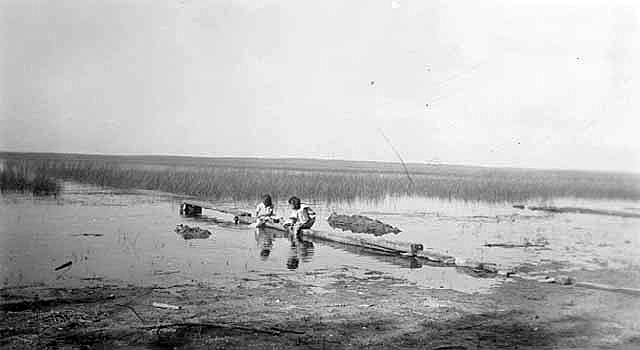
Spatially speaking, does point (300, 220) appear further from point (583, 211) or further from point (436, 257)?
point (583, 211)

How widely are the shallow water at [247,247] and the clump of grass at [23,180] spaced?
394 millimetres

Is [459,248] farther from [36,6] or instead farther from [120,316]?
[36,6]

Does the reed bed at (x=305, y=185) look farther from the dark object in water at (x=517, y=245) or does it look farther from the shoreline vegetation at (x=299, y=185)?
the dark object in water at (x=517, y=245)

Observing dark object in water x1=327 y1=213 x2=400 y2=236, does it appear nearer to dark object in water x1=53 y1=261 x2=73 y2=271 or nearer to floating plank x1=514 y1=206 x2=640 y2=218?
floating plank x1=514 y1=206 x2=640 y2=218

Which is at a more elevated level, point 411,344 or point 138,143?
point 138,143

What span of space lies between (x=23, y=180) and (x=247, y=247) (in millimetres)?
6269

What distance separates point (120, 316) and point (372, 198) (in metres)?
13.6

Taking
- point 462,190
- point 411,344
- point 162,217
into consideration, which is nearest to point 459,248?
point 411,344

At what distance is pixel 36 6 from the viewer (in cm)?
679

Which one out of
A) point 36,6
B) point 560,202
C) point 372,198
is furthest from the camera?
point 372,198

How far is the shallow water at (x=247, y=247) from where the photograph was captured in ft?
23.9

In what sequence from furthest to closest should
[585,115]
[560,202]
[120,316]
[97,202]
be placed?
[560,202], [97,202], [585,115], [120,316]

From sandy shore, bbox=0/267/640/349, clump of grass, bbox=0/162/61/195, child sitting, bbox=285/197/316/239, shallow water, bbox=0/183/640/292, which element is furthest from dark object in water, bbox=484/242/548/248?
clump of grass, bbox=0/162/61/195

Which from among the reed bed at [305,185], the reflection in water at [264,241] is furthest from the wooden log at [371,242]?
the reed bed at [305,185]
